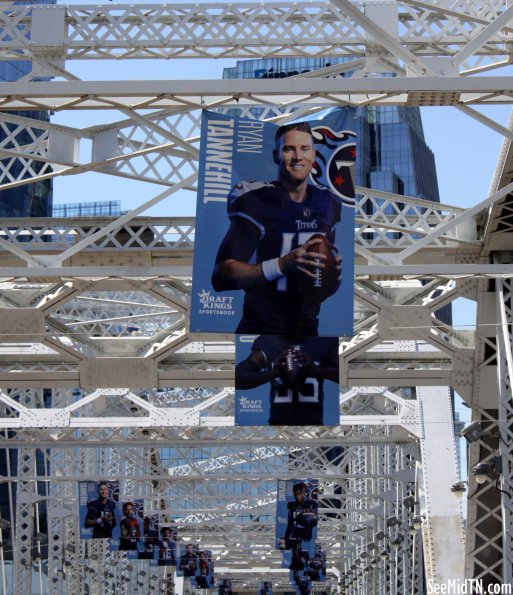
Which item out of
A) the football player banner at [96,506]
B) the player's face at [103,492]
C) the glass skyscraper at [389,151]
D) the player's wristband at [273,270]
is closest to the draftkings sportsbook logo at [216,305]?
the player's wristband at [273,270]

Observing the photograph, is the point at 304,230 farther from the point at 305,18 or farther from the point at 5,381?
the point at 5,381

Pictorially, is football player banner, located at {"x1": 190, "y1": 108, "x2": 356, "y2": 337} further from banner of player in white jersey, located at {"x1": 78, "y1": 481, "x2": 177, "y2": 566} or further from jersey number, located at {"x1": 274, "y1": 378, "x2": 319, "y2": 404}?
banner of player in white jersey, located at {"x1": 78, "y1": 481, "x2": 177, "y2": 566}

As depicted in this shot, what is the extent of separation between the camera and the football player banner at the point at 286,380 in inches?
766

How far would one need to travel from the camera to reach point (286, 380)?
19641 millimetres

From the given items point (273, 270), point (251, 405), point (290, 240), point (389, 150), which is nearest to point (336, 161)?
point (290, 240)

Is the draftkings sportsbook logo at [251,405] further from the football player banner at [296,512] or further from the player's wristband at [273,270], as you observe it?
the football player banner at [296,512]

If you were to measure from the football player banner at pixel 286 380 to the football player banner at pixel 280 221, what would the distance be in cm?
264

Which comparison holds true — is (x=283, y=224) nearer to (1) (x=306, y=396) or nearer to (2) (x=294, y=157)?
(2) (x=294, y=157)

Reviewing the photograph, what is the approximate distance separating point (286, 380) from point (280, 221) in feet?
12.2

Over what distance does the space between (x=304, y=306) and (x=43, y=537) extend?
27.9 m

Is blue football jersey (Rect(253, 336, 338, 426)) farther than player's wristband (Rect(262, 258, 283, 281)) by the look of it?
Yes

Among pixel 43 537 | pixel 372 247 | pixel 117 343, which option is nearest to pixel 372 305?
pixel 372 247

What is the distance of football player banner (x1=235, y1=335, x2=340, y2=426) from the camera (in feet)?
63.8

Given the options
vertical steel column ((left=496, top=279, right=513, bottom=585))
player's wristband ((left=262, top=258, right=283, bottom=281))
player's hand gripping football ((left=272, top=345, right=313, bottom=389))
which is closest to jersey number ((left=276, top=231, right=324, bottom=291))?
player's wristband ((left=262, top=258, right=283, bottom=281))
